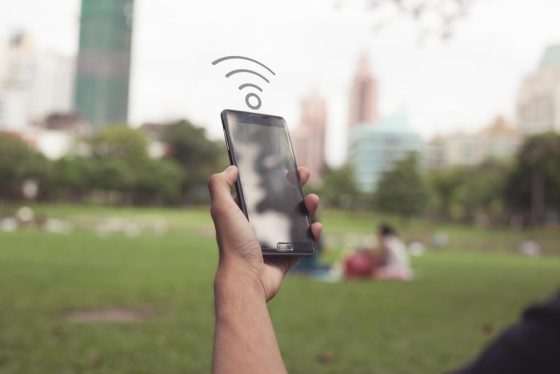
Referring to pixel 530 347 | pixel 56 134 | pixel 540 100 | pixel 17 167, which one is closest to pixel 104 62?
pixel 56 134

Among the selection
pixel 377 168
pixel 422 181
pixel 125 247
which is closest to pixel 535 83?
pixel 377 168

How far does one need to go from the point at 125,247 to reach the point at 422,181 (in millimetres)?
32444

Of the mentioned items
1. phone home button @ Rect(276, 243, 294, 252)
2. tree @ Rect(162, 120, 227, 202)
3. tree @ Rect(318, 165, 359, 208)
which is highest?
tree @ Rect(162, 120, 227, 202)

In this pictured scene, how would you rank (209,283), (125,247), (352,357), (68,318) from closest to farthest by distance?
(352,357), (68,318), (209,283), (125,247)

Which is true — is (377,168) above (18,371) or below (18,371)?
above

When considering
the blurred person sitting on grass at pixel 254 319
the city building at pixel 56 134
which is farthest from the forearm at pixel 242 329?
the city building at pixel 56 134

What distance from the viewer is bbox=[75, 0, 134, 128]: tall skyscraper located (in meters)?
141

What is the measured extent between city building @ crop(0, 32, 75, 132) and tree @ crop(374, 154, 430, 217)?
99747mm

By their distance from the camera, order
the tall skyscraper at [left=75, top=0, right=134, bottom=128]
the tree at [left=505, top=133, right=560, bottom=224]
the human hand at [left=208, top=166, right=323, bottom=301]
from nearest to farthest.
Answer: the human hand at [left=208, top=166, right=323, bottom=301], the tree at [left=505, top=133, right=560, bottom=224], the tall skyscraper at [left=75, top=0, right=134, bottom=128]

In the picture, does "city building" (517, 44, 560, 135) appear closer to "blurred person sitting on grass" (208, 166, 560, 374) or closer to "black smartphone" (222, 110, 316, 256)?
"black smartphone" (222, 110, 316, 256)

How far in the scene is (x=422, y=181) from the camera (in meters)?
45.8

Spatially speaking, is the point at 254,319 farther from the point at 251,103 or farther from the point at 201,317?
the point at 201,317

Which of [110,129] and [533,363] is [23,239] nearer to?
[533,363]

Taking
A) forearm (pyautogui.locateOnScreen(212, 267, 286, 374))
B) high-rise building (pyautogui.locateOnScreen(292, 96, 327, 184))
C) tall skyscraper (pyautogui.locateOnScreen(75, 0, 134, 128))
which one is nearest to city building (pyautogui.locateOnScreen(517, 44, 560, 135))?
high-rise building (pyautogui.locateOnScreen(292, 96, 327, 184))
